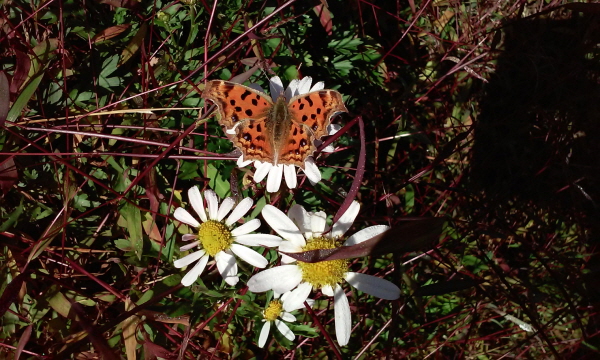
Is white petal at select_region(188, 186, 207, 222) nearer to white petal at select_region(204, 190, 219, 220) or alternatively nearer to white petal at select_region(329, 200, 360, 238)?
white petal at select_region(204, 190, 219, 220)

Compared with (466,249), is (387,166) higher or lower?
higher

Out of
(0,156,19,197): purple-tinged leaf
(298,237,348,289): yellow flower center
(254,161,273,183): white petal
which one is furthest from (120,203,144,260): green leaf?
(298,237,348,289): yellow flower center

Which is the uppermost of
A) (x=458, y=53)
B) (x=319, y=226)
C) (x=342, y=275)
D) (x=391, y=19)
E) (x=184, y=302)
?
(x=391, y=19)

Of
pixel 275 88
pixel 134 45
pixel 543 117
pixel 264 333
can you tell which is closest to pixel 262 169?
pixel 275 88

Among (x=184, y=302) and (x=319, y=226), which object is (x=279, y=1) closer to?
(x=319, y=226)

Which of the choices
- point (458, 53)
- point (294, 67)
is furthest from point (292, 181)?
point (458, 53)

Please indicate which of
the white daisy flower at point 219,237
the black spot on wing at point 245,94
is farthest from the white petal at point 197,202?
the black spot on wing at point 245,94

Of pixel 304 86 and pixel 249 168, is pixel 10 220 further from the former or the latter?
pixel 304 86
